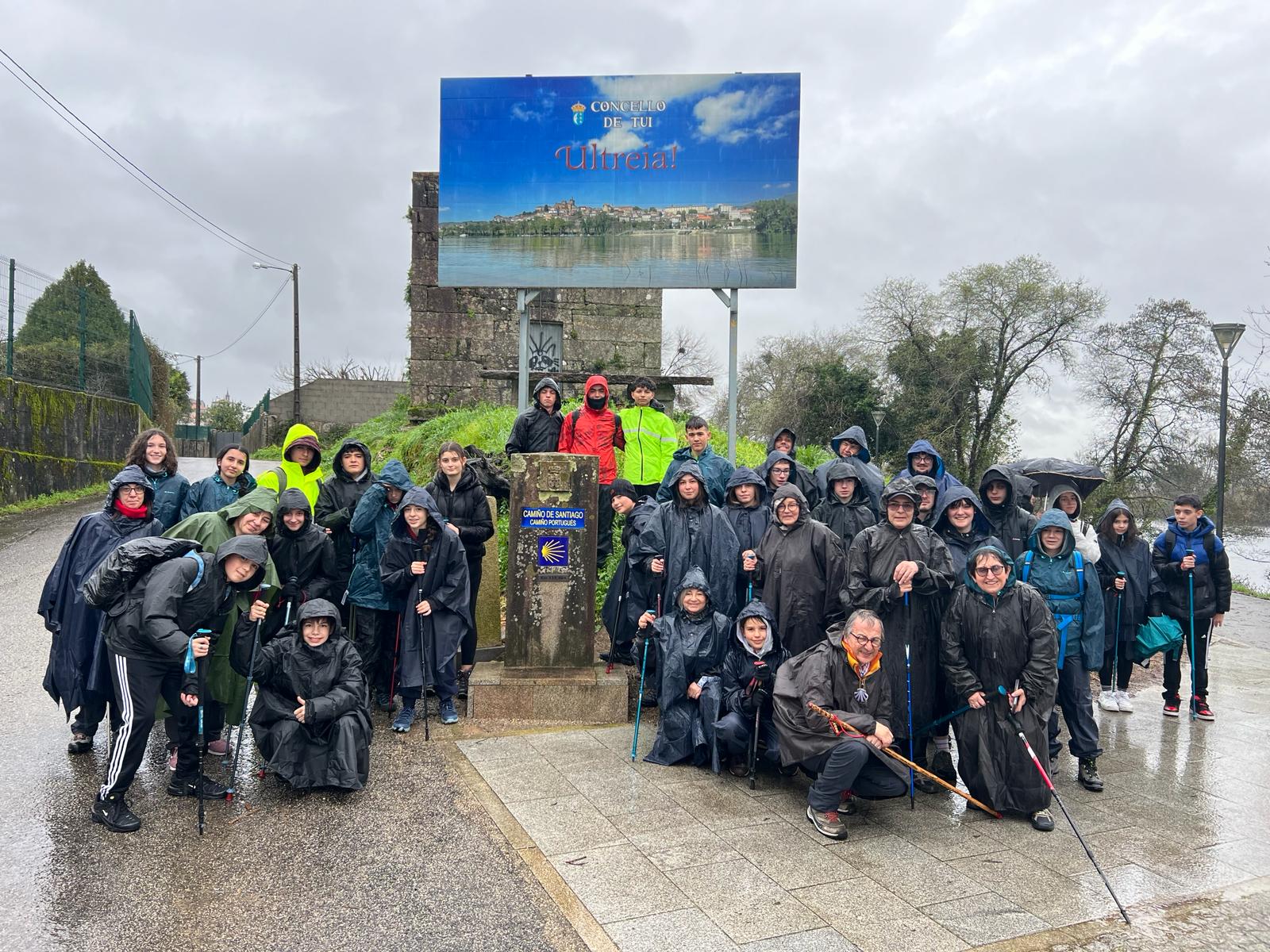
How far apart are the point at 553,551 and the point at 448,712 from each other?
1.38 m

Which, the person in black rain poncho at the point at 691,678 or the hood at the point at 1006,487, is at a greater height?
the hood at the point at 1006,487

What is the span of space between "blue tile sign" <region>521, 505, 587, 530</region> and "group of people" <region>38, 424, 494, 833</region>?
38 cm

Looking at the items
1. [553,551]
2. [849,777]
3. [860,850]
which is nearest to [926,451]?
[553,551]

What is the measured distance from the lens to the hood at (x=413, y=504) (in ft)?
20.7

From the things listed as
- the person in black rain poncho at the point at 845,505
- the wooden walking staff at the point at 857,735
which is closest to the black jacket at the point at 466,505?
the person in black rain poncho at the point at 845,505

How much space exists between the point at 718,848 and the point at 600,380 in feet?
14.2

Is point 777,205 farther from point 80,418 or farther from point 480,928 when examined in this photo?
point 80,418

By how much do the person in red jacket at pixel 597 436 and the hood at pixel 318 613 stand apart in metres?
2.92

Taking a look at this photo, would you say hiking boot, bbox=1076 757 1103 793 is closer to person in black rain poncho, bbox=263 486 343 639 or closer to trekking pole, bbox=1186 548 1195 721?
trekking pole, bbox=1186 548 1195 721

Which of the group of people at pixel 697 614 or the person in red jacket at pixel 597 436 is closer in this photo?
the group of people at pixel 697 614

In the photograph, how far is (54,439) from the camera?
658 inches

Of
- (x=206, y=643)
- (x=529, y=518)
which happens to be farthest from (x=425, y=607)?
(x=206, y=643)

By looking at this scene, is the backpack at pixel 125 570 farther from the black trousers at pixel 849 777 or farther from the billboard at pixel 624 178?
the billboard at pixel 624 178

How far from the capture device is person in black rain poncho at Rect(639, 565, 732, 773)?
5.82 m
